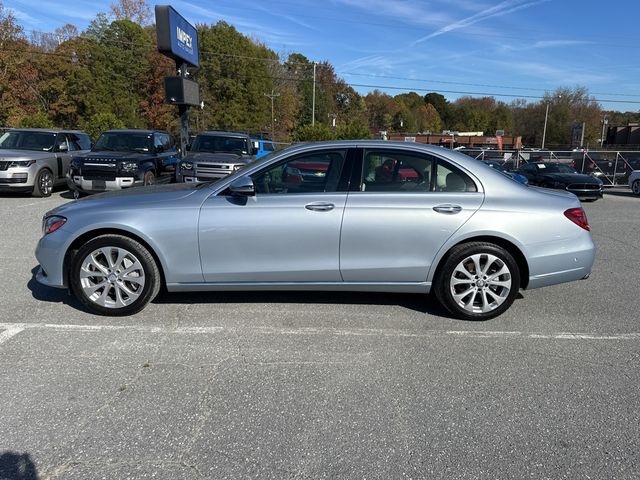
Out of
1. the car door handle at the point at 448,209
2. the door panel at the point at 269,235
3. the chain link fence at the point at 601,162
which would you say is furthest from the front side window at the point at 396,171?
the chain link fence at the point at 601,162

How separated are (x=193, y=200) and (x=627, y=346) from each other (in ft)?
12.8

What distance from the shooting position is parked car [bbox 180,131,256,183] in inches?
453

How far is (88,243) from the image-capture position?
415 centimetres

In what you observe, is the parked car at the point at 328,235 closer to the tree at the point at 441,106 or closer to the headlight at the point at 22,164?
the headlight at the point at 22,164

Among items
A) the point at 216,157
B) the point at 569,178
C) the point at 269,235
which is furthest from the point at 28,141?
the point at 569,178

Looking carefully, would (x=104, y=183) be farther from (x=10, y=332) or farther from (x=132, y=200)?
(x=10, y=332)

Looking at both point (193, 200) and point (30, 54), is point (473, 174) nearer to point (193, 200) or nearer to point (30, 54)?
point (193, 200)

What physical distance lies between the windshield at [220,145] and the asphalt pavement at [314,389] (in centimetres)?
866

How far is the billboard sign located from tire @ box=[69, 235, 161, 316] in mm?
8984

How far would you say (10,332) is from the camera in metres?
3.92

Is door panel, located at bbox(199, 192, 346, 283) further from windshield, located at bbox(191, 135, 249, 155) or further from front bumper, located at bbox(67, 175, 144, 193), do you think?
windshield, located at bbox(191, 135, 249, 155)

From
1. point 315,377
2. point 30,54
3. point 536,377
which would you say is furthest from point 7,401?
point 30,54

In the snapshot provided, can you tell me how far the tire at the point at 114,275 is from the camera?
13.6 ft

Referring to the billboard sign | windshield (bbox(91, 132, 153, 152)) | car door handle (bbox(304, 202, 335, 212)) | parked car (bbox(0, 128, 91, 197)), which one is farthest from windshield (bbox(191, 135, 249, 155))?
car door handle (bbox(304, 202, 335, 212))
